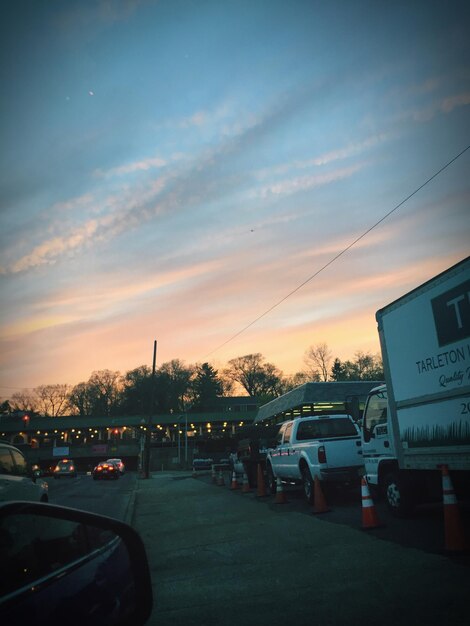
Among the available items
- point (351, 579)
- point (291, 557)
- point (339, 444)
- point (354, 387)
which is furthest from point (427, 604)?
point (354, 387)

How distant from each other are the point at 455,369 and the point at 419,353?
92 centimetres

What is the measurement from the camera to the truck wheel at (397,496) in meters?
8.16

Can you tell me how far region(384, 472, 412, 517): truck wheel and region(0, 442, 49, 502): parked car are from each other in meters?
6.85

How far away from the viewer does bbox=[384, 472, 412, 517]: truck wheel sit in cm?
816

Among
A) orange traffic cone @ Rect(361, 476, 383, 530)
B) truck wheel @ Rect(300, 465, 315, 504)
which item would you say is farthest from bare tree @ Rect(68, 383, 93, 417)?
orange traffic cone @ Rect(361, 476, 383, 530)

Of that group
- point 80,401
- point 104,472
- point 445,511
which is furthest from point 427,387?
point 80,401

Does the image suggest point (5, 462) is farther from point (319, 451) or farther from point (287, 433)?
point (287, 433)

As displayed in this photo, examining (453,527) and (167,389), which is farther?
(167,389)

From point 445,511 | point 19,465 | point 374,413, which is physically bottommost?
point 445,511

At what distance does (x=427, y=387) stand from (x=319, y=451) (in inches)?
205

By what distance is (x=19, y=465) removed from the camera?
345 inches

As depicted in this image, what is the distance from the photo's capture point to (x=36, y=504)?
1953 mm

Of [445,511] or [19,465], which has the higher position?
[19,465]

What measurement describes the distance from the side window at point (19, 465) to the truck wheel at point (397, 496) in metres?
7.19
